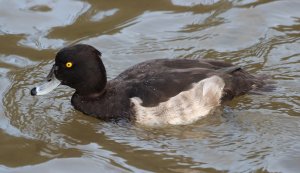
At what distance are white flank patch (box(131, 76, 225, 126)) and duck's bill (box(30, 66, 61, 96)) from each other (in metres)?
0.86

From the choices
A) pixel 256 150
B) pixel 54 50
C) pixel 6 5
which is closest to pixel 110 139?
pixel 256 150

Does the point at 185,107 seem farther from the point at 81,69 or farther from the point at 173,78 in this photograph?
the point at 81,69

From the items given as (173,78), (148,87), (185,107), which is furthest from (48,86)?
(185,107)

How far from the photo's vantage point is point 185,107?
786 cm

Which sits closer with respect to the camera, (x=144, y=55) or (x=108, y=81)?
(x=108, y=81)

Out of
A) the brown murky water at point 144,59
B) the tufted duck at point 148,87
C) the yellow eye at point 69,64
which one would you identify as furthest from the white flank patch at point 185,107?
the yellow eye at point 69,64

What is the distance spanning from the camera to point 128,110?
7.77m

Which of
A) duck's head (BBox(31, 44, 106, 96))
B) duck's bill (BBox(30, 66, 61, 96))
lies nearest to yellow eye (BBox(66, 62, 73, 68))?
duck's head (BBox(31, 44, 106, 96))

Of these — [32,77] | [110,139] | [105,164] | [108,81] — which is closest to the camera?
[105,164]

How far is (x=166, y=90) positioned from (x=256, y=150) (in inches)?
46.6

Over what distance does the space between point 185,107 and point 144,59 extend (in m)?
1.44

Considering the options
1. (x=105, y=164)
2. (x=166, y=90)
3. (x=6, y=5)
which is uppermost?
(x=6, y=5)

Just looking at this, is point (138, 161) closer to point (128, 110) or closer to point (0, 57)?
point (128, 110)

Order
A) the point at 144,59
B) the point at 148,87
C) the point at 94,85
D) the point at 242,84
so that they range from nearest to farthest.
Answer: the point at 148,87, the point at 94,85, the point at 242,84, the point at 144,59
